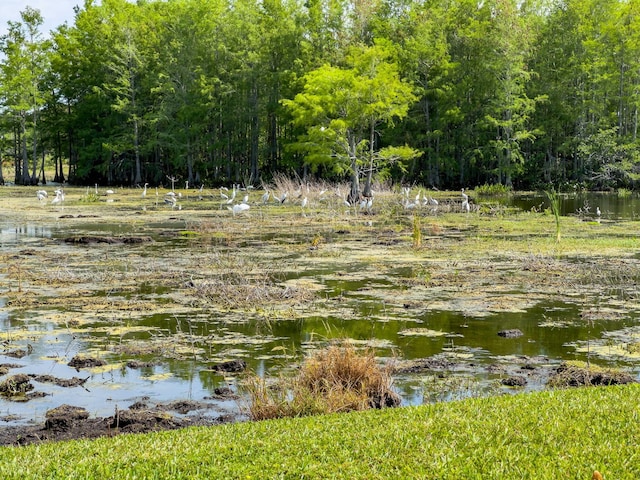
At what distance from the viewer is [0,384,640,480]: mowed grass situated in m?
5.30

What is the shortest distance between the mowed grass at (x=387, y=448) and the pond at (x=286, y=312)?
1.42 meters

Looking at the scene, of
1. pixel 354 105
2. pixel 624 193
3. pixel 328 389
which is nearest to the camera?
pixel 328 389

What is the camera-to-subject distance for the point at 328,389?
24.5 ft

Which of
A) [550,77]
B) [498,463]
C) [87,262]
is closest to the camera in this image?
[498,463]

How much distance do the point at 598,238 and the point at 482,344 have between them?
12839 mm

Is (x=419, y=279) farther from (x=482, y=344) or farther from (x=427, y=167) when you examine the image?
(x=427, y=167)

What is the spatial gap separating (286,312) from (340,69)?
41.3 m

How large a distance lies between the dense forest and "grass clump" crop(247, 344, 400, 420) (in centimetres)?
3928

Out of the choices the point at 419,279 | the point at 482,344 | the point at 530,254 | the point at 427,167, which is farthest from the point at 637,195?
the point at 482,344

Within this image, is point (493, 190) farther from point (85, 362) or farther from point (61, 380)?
point (61, 380)

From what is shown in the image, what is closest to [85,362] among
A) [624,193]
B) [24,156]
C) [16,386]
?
[16,386]

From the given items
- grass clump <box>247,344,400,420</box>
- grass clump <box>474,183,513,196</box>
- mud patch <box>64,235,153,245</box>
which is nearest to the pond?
grass clump <box>247,344,400,420</box>

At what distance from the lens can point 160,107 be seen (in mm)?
63031

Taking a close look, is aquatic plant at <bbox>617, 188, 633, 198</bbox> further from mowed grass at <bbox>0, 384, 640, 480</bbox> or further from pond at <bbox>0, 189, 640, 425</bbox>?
mowed grass at <bbox>0, 384, 640, 480</bbox>
